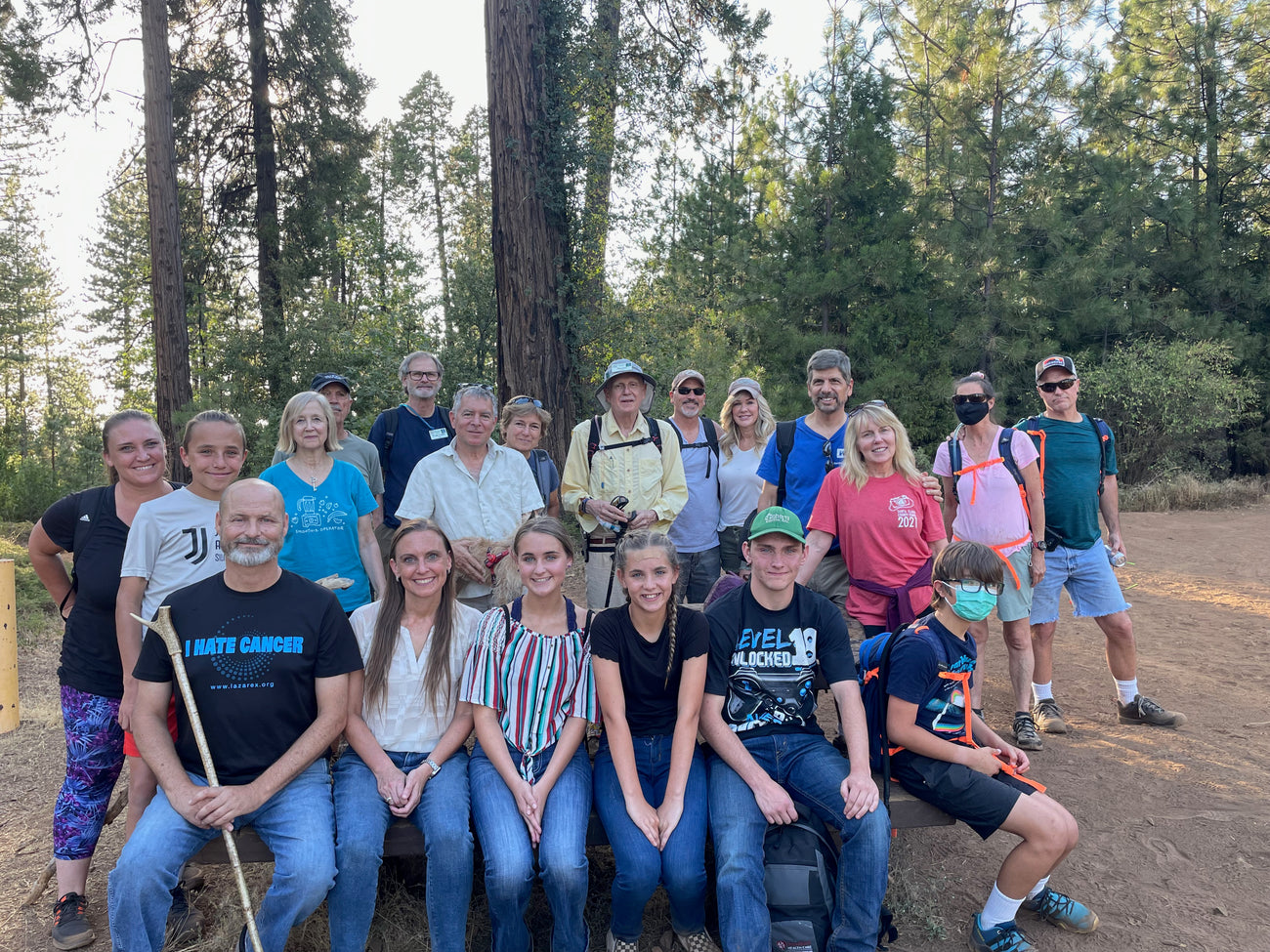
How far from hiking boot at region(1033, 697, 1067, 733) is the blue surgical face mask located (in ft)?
8.02

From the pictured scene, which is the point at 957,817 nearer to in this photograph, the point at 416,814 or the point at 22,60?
the point at 416,814

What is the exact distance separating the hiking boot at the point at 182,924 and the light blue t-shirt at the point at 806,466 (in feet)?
10.6

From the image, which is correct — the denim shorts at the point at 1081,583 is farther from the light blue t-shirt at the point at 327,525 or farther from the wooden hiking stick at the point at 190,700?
the wooden hiking stick at the point at 190,700

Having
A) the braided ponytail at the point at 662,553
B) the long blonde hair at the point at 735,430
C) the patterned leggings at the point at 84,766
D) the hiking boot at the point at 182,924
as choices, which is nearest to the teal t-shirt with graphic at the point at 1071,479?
the long blonde hair at the point at 735,430

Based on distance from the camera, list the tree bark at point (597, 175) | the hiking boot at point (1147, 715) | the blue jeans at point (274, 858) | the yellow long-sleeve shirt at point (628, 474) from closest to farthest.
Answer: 1. the blue jeans at point (274, 858)
2. the yellow long-sleeve shirt at point (628, 474)
3. the hiking boot at point (1147, 715)
4. the tree bark at point (597, 175)

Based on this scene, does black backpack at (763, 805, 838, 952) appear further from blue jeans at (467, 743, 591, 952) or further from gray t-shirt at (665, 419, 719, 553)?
gray t-shirt at (665, 419, 719, 553)

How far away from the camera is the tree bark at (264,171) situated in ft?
48.1

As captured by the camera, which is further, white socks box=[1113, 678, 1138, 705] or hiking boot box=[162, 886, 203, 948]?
white socks box=[1113, 678, 1138, 705]

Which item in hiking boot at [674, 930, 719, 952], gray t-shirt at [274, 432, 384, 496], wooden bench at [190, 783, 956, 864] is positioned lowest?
hiking boot at [674, 930, 719, 952]

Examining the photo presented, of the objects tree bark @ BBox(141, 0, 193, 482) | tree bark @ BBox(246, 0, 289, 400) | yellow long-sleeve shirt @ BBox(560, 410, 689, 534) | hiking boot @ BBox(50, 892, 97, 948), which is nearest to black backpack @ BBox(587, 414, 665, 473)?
yellow long-sleeve shirt @ BBox(560, 410, 689, 534)

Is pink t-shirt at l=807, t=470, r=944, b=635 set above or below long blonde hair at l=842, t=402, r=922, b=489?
below

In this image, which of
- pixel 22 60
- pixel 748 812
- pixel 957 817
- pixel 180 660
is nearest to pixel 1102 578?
pixel 957 817

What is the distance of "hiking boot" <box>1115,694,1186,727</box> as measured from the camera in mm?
5168

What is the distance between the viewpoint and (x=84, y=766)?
10.8 feet
